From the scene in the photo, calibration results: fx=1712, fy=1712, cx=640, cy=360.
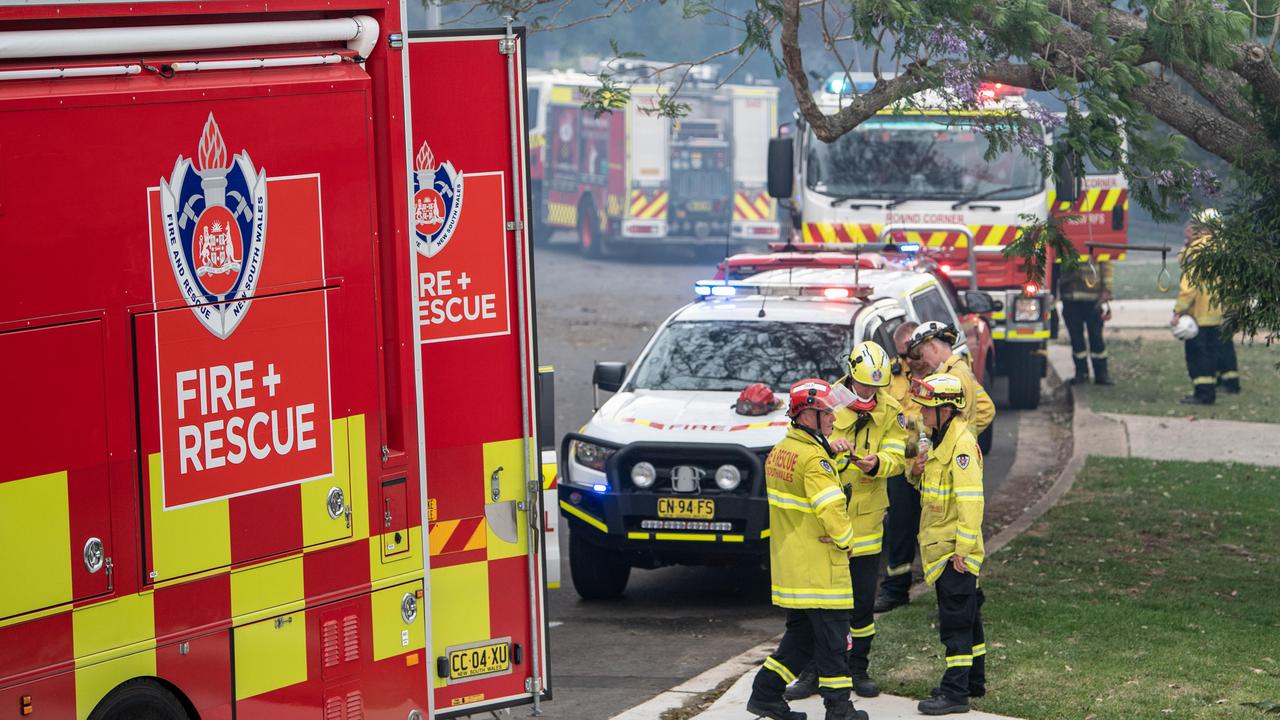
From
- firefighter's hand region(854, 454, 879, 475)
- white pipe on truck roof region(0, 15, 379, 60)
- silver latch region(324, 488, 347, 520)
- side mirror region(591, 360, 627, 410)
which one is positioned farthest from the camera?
side mirror region(591, 360, 627, 410)

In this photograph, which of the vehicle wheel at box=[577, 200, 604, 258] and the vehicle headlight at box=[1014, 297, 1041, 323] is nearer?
the vehicle headlight at box=[1014, 297, 1041, 323]

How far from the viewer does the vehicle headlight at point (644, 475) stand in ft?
31.1

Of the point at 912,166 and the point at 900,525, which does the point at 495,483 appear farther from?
the point at 912,166

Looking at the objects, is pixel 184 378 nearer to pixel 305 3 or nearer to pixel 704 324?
pixel 305 3

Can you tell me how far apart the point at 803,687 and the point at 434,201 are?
10.1 feet

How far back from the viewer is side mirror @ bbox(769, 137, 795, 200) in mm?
17906

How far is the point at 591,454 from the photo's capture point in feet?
32.0

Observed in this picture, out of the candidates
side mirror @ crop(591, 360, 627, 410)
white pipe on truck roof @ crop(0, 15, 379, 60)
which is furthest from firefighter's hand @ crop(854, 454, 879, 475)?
white pipe on truck roof @ crop(0, 15, 379, 60)

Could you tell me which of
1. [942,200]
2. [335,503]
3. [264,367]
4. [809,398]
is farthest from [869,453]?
[942,200]

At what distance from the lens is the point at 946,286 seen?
1355cm

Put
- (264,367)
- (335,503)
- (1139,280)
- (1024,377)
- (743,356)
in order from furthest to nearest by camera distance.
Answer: (1139,280) → (1024,377) → (743,356) → (335,503) → (264,367)

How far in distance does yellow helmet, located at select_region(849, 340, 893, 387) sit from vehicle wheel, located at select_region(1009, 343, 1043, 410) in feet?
30.2

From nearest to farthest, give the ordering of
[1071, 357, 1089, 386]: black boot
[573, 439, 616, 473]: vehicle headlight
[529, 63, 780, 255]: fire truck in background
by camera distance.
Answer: [573, 439, 616, 473]: vehicle headlight, [1071, 357, 1089, 386]: black boot, [529, 63, 780, 255]: fire truck in background

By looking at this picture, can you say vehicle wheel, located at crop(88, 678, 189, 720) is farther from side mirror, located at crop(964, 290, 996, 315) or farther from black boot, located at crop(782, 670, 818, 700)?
side mirror, located at crop(964, 290, 996, 315)
